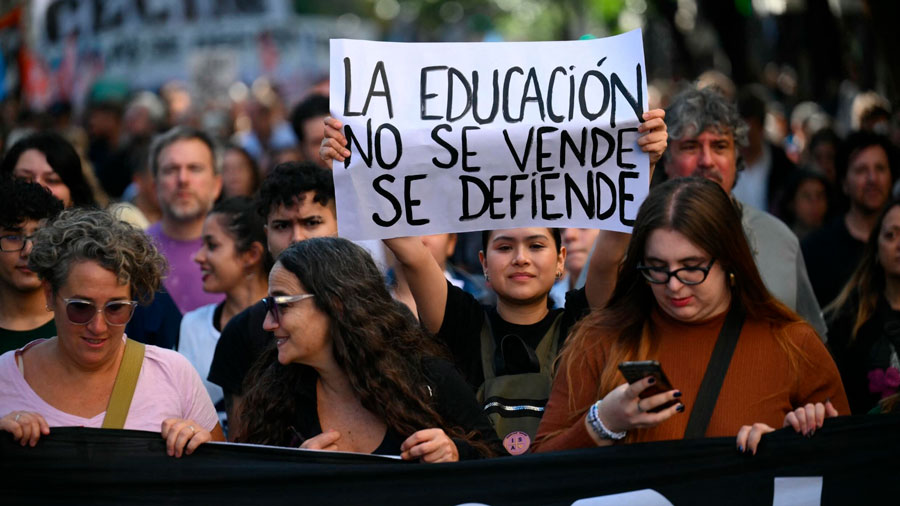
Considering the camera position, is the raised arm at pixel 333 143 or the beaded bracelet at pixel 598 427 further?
the raised arm at pixel 333 143

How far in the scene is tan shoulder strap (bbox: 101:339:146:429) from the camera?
3840 mm

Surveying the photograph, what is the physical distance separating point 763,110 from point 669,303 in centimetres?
579

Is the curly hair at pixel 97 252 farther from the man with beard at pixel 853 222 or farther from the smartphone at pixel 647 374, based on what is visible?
the man with beard at pixel 853 222

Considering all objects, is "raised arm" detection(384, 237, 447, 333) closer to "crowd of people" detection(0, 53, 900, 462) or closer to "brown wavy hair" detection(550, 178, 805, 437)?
"crowd of people" detection(0, 53, 900, 462)

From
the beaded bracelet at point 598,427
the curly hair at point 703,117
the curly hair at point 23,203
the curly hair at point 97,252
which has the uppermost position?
the curly hair at point 703,117

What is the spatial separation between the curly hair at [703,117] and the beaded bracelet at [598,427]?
239 centimetres

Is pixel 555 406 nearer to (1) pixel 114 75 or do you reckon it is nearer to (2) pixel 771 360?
(2) pixel 771 360

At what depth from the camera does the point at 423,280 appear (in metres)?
4.43

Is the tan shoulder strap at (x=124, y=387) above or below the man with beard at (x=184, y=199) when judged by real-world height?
below

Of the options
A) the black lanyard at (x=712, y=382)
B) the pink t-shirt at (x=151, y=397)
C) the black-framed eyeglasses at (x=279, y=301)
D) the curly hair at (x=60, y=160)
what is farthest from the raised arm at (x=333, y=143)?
the curly hair at (x=60, y=160)

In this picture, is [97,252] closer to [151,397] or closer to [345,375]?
[151,397]

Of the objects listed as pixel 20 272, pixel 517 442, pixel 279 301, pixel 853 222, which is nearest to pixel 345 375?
pixel 279 301

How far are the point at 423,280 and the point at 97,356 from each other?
1.18m

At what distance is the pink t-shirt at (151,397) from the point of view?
3.82 metres
